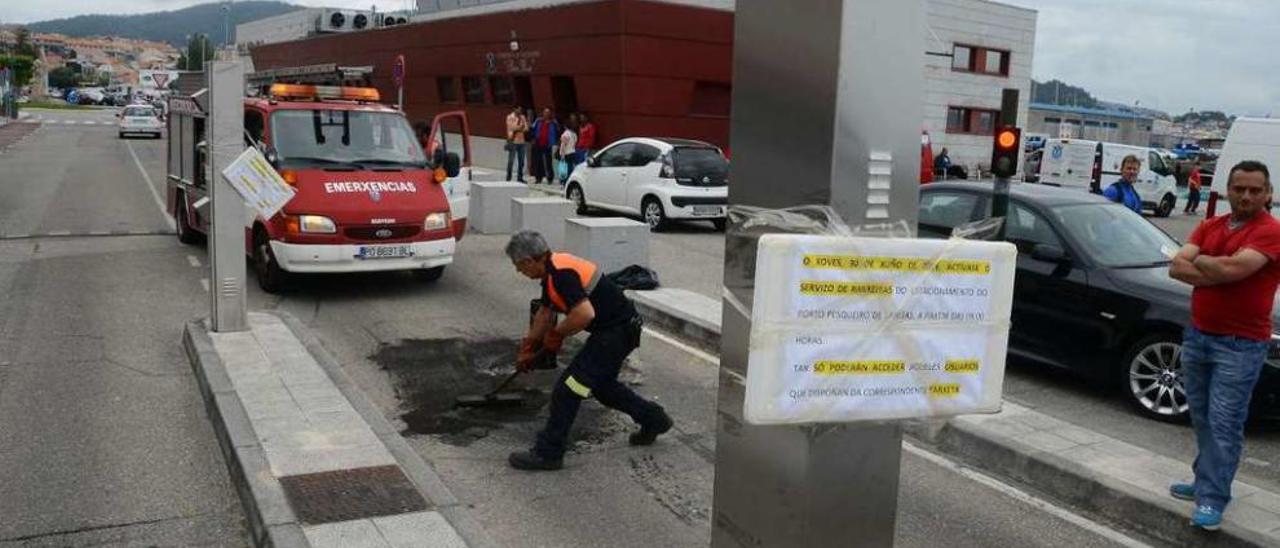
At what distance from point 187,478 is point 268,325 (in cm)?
349

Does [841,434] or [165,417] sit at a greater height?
[841,434]

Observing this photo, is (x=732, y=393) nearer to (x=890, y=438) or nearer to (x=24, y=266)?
(x=890, y=438)

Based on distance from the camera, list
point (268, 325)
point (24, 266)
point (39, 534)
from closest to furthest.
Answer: point (39, 534) → point (268, 325) → point (24, 266)

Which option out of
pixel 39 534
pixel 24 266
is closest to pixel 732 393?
pixel 39 534

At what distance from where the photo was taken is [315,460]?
588 cm

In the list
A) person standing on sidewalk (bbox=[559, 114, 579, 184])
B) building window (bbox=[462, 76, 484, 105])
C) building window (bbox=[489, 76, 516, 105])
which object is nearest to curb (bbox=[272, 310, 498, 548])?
person standing on sidewalk (bbox=[559, 114, 579, 184])

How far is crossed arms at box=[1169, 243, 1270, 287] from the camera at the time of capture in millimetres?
5168

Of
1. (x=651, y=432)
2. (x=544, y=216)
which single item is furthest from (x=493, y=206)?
(x=651, y=432)

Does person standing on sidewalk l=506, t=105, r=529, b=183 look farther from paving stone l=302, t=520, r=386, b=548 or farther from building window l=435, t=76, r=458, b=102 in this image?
paving stone l=302, t=520, r=386, b=548

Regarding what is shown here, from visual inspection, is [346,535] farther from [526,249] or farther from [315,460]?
[526,249]

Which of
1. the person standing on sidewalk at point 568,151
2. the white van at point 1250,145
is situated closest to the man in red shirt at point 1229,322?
the white van at point 1250,145

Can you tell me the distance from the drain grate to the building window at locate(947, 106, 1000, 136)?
39685 mm

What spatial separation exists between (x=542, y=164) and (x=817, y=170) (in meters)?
24.7

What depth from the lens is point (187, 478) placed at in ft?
19.5
